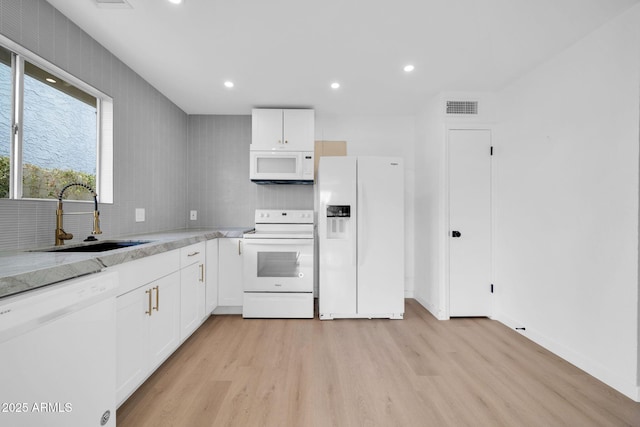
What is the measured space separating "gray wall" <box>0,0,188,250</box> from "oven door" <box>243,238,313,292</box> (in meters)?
1.07

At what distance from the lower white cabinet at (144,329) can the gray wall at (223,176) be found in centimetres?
162

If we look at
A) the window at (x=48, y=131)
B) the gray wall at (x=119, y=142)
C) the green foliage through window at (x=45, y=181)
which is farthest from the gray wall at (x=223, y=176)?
the green foliage through window at (x=45, y=181)

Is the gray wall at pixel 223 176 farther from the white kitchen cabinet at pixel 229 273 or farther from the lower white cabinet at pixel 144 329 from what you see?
the lower white cabinet at pixel 144 329

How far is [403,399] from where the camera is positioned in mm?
1599

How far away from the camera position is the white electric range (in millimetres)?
2732

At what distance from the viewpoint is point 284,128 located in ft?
10.2

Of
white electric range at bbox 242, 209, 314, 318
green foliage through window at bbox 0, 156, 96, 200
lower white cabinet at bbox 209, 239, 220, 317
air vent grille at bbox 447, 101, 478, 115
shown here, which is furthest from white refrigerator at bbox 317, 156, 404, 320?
green foliage through window at bbox 0, 156, 96, 200

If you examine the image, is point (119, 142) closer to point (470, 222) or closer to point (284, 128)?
point (284, 128)

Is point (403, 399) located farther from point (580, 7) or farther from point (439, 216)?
point (580, 7)

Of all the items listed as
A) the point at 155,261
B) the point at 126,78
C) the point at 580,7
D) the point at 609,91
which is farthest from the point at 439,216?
the point at 126,78

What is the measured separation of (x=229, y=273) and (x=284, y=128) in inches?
68.1

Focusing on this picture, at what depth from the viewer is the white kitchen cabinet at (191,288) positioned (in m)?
2.07

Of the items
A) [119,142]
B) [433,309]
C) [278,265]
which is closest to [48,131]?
[119,142]

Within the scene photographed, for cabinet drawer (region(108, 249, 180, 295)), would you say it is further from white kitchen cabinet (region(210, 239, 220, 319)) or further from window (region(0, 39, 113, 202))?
window (region(0, 39, 113, 202))
